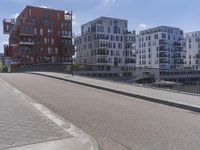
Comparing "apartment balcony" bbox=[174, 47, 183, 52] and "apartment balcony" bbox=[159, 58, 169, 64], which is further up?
"apartment balcony" bbox=[174, 47, 183, 52]

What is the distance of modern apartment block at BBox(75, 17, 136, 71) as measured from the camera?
100 metres

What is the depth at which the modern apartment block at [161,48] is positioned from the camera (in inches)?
4574

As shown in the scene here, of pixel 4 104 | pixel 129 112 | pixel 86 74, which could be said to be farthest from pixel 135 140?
pixel 86 74

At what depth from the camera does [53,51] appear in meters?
88.0

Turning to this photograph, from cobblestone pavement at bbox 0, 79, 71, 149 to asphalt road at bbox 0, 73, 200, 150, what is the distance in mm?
826

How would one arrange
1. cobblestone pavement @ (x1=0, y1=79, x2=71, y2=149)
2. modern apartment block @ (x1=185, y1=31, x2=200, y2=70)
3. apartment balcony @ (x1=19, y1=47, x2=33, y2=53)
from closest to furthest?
1. cobblestone pavement @ (x1=0, y1=79, x2=71, y2=149)
2. apartment balcony @ (x1=19, y1=47, x2=33, y2=53)
3. modern apartment block @ (x1=185, y1=31, x2=200, y2=70)

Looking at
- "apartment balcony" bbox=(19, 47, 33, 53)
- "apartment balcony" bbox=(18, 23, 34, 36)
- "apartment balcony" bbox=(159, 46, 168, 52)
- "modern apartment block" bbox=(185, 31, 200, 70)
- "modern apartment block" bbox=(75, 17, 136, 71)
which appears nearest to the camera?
"apartment balcony" bbox=(19, 47, 33, 53)

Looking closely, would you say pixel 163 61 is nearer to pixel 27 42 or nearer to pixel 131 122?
pixel 27 42

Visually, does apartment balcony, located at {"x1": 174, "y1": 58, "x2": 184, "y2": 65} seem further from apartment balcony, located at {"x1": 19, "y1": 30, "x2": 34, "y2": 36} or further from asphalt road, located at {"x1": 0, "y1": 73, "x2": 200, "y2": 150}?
asphalt road, located at {"x1": 0, "y1": 73, "x2": 200, "y2": 150}

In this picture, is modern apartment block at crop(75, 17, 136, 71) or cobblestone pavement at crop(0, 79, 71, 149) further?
modern apartment block at crop(75, 17, 136, 71)

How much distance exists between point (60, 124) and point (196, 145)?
3.43m

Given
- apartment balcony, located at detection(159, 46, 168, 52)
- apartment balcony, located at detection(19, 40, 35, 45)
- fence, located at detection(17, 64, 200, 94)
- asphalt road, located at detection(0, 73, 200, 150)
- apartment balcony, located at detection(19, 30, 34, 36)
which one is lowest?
asphalt road, located at detection(0, 73, 200, 150)

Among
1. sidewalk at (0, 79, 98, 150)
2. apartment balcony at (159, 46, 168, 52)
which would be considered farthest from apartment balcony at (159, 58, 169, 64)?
sidewalk at (0, 79, 98, 150)

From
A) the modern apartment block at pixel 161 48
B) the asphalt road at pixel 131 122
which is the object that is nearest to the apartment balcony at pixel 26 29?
the modern apartment block at pixel 161 48
